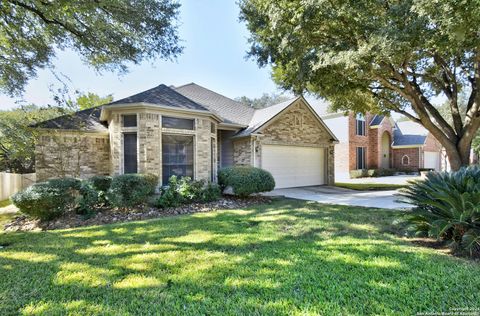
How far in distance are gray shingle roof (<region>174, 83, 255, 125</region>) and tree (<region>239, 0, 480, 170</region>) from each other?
11.1ft

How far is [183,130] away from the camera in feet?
33.0

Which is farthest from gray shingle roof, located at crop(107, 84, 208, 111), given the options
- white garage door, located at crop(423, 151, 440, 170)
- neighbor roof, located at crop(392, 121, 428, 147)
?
white garage door, located at crop(423, 151, 440, 170)

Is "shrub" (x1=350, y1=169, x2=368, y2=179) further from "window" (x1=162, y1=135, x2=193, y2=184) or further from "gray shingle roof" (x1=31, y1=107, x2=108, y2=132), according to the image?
"gray shingle roof" (x1=31, y1=107, x2=108, y2=132)

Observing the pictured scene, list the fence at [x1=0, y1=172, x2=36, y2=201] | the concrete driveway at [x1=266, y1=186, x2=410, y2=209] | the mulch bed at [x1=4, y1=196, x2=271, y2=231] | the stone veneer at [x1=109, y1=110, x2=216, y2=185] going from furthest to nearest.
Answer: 1. the fence at [x1=0, y1=172, x2=36, y2=201]
2. the stone veneer at [x1=109, y1=110, x2=216, y2=185]
3. the concrete driveway at [x1=266, y1=186, x2=410, y2=209]
4. the mulch bed at [x1=4, y1=196, x2=271, y2=231]

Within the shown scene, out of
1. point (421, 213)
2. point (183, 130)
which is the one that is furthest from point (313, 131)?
point (421, 213)

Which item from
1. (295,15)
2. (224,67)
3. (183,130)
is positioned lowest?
(183,130)

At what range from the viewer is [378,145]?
25047 millimetres

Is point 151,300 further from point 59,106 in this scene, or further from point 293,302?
point 59,106

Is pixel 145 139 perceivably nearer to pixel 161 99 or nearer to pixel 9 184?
pixel 161 99

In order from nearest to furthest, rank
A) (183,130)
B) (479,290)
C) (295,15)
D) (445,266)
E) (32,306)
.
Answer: (32,306) < (479,290) < (445,266) < (295,15) < (183,130)

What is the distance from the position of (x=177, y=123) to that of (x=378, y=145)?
73.9 ft

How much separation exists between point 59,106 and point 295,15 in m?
8.16

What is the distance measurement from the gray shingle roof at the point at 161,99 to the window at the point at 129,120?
54 centimetres

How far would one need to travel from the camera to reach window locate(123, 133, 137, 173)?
9.46 m
